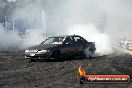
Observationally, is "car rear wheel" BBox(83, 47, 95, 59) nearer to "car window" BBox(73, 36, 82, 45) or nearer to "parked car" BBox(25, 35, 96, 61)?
"parked car" BBox(25, 35, 96, 61)

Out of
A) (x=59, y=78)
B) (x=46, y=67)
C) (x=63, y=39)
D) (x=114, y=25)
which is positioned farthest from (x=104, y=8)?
(x=59, y=78)

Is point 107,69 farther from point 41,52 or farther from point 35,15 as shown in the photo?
point 35,15

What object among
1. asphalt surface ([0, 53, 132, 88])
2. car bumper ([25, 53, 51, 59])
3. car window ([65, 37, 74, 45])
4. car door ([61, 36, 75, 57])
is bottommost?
asphalt surface ([0, 53, 132, 88])

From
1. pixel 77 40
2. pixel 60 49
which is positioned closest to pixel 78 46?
pixel 77 40

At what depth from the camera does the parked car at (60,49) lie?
610 inches

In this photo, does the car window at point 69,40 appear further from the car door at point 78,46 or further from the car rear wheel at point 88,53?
the car rear wheel at point 88,53

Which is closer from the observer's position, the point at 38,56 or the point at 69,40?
the point at 38,56

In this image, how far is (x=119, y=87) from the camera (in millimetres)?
9281

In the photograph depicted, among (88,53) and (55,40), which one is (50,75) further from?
(88,53)

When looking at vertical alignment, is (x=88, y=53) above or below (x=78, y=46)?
below

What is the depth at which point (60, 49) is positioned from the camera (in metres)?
16.0

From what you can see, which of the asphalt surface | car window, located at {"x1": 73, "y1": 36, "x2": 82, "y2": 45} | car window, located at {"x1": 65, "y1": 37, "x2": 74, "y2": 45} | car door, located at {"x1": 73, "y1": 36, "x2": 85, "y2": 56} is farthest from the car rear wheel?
the asphalt surface

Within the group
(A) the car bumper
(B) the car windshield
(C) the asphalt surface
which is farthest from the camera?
(B) the car windshield

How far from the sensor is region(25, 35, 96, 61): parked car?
50.8 feet
